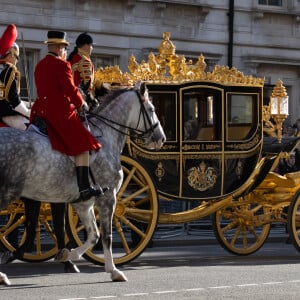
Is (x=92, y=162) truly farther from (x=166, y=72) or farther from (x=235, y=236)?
(x=235, y=236)

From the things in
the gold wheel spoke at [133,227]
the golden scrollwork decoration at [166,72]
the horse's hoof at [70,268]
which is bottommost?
the horse's hoof at [70,268]

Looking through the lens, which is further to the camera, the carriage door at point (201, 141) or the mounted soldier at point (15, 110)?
the carriage door at point (201, 141)

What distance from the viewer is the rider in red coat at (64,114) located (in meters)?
12.8

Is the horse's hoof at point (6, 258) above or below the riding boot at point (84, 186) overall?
below

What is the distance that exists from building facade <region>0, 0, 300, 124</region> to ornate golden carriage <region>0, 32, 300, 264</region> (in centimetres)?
1052

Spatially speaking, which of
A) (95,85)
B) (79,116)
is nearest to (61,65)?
(79,116)

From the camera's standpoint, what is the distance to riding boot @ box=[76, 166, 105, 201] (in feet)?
42.4

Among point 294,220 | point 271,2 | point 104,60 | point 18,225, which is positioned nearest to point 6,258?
point 18,225

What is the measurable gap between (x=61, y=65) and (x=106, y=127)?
1.04 meters

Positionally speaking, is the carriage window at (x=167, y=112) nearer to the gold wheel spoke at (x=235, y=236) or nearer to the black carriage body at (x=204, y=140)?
the black carriage body at (x=204, y=140)

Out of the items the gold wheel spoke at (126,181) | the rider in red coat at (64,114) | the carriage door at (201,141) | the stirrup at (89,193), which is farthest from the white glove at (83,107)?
the carriage door at (201,141)

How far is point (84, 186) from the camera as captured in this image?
42.5 ft

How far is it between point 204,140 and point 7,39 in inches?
118

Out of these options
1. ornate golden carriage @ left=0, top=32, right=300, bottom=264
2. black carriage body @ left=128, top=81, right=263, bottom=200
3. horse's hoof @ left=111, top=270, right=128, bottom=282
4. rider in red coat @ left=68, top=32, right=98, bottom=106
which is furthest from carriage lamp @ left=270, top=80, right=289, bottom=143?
horse's hoof @ left=111, top=270, right=128, bottom=282
